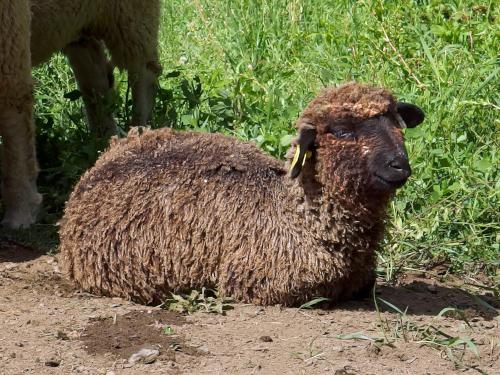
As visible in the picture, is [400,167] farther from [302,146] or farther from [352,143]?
[302,146]

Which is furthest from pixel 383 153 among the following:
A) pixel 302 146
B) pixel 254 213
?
pixel 254 213

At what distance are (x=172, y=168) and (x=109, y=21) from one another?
2.71 m

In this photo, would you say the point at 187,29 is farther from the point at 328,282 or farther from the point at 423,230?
the point at 328,282

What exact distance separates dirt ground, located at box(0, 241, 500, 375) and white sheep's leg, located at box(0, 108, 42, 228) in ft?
4.15

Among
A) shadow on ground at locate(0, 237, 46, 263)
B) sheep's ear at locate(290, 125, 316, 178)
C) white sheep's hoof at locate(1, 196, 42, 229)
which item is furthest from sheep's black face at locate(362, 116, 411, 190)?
white sheep's hoof at locate(1, 196, 42, 229)

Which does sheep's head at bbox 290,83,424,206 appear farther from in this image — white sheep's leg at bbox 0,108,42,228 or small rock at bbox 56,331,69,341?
white sheep's leg at bbox 0,108,42,228

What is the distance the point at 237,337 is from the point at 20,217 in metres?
2.45

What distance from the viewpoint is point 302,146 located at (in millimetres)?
5160

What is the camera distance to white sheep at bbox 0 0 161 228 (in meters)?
6.71

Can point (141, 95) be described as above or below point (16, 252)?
above

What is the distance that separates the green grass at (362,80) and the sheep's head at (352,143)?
2.04 ft

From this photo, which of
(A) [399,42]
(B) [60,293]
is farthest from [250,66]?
(B) [60,293]

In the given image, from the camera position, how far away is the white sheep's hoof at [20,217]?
6875mm

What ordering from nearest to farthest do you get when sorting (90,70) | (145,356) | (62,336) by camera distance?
1. (145,356)
2. (62,336)
3. (90,70)
